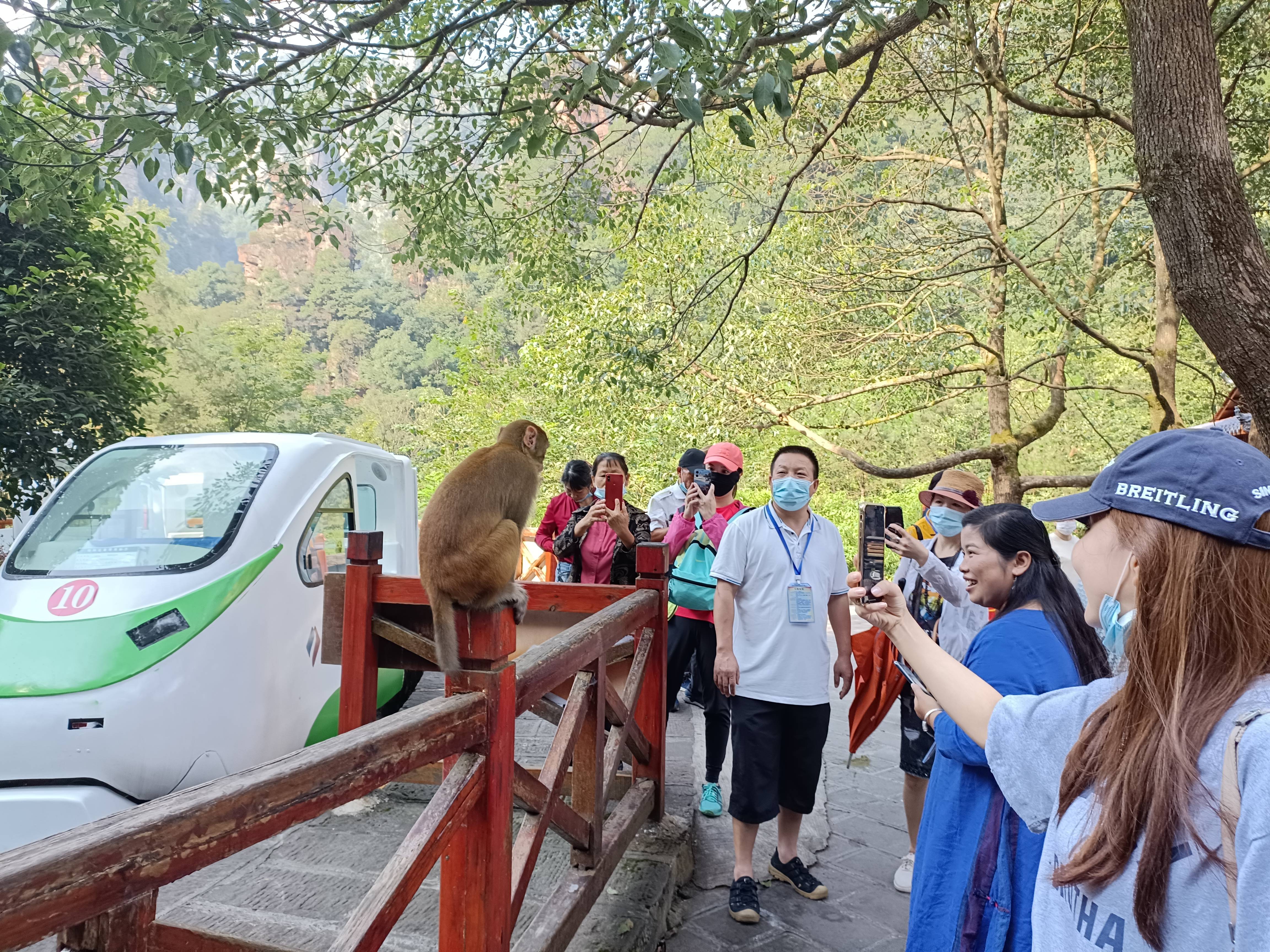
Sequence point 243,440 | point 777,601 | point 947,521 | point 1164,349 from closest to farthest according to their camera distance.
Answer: point 777,601, point 947,521, point 243,440, point 1164,349

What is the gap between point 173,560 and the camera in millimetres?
4164

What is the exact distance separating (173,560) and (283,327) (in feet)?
153

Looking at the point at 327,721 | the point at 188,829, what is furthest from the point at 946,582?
the point at 327,721

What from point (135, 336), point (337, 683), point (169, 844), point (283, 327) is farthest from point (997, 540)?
point (283, 327)

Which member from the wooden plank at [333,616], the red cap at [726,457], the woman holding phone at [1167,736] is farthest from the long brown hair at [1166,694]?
the red cap at [726,457]

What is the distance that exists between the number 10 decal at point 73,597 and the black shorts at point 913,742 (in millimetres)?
3653

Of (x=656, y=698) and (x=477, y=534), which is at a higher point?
(x=477, y=534)

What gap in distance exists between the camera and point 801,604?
3.45 m

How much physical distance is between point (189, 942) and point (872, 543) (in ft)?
6.07

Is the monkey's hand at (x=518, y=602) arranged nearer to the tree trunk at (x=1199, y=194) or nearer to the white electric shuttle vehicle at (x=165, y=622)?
the white electric shuttle vehicle at (x=165, y=622)

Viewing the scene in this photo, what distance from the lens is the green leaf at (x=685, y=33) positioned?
104 inches

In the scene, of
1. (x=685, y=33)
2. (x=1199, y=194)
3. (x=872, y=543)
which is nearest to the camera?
(x=872, y=543)

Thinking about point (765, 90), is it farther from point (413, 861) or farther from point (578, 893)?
point (578, 893)

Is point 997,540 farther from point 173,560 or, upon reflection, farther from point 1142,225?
point 1142,225
